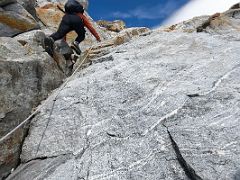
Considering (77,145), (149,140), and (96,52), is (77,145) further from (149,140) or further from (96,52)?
(96,52)

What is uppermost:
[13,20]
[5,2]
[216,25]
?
[5,2]

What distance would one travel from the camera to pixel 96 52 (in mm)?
17812

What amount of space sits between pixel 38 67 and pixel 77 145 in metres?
3.87

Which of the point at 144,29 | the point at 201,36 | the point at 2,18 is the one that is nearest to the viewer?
the point at 201,36

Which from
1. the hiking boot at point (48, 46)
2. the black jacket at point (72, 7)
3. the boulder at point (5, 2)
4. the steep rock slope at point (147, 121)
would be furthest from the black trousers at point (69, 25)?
the steep rock slope at point (147, 121)

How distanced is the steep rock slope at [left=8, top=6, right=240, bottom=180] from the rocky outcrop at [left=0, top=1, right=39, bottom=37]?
5837 mm

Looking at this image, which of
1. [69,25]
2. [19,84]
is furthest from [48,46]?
[69,25]

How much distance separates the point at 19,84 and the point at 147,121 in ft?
13.5

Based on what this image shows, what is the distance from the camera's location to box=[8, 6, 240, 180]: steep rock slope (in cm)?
916

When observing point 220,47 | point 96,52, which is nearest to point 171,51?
point 220,47

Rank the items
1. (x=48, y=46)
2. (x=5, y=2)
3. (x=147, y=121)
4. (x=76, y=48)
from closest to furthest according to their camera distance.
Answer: (x=147, y=121) → (x=48, y=46) → (x=76, y=48) → (x=5, y=2)

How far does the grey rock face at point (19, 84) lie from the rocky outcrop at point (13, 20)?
4.68 m

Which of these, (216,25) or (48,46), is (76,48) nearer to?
(48,46)

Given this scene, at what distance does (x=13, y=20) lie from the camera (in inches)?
764
